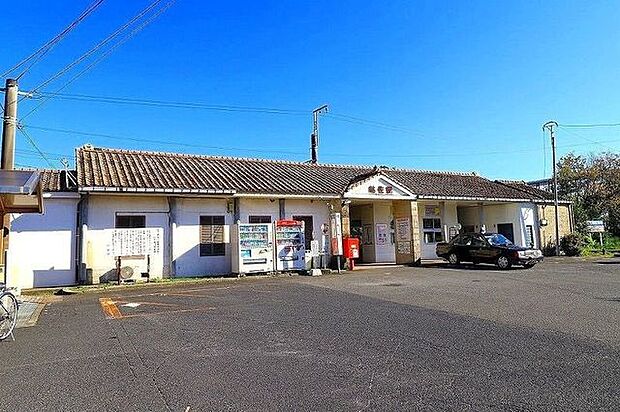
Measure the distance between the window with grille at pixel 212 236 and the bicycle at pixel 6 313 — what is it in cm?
981

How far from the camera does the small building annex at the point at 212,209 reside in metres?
15.1

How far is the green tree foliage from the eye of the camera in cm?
3725

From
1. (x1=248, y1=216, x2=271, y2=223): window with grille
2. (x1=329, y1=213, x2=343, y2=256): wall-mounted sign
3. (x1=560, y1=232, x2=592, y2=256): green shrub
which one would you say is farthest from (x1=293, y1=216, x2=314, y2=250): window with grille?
(x1=560, y1=232, x2=592, y2=256): green shrub

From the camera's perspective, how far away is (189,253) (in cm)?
1700

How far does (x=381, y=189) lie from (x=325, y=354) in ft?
51.5

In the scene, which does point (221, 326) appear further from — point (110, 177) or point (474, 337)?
point (110, 177)

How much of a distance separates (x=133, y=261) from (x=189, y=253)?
80.6 inches

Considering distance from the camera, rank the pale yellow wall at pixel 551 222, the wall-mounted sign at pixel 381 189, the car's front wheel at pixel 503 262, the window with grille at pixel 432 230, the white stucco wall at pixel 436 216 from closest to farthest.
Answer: the car's front wheel at pixel 503 262 < the wall-mounted sign at pixel 381 189 < the white stucco wall at pixel 436 216 < the window with grille at pixel 432 230 < the pale yellow wall at pixel 551 222

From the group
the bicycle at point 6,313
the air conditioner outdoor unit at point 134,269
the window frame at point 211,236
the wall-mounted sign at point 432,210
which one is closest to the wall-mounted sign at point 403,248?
the wall-mounted sign at point 432,210

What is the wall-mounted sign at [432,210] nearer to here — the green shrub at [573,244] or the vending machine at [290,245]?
the green shrub at [573,244]

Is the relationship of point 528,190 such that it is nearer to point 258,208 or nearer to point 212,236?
point 258,208

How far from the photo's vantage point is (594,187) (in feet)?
127

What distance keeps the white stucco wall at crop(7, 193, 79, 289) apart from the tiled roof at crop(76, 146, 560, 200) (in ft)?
4.29

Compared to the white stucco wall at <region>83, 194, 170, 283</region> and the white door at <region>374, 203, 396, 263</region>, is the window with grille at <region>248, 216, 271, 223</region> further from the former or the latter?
the white door at <region>374, 203, 396, 263</region>
